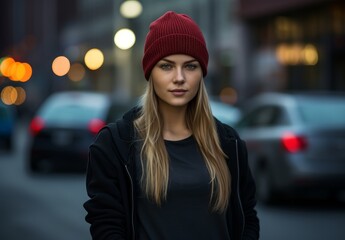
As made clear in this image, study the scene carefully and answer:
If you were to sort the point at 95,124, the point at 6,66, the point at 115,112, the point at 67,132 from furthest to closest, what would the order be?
the point at 6,66 → the point at 115,112 → the point at 67,132 → the point at 95,124

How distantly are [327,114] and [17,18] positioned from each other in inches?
5200

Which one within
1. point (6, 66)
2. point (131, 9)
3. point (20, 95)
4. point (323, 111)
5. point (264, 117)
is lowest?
point (20, 95)

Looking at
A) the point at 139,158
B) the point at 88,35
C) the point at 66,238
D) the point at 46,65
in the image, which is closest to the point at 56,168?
the point at 66,238

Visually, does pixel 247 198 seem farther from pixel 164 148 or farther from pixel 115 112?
pixel 115 112

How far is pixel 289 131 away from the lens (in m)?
11.7

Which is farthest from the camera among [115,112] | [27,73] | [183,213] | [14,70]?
[27,73]

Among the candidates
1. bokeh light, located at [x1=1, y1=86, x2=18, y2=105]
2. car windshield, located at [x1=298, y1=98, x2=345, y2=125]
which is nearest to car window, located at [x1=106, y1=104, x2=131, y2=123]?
car windshield, located at [x1=298, y1=98, x2=345, y2=125]

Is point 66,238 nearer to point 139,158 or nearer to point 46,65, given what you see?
point 139,158

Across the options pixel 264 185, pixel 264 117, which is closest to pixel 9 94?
pixel 264 117

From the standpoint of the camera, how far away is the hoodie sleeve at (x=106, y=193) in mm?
3137

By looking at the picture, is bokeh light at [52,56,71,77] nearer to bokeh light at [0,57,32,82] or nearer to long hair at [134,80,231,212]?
bokeh light at [0,57,32,82]

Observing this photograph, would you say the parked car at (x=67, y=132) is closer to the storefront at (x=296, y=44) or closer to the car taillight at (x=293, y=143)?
the car taillight at (x=293, y=143)

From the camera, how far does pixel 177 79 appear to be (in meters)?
3.21

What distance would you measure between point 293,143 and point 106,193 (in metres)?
8.64
